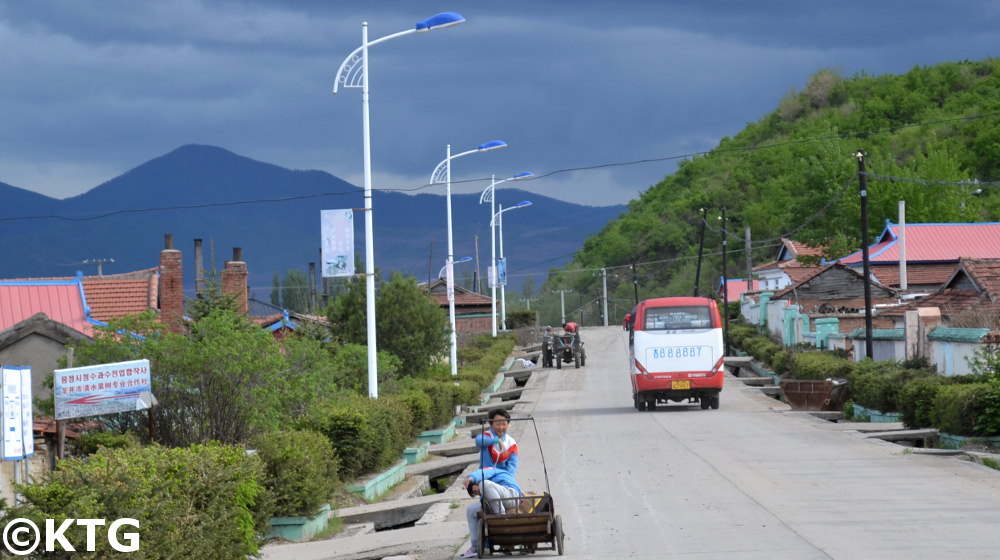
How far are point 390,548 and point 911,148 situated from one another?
11896 cm

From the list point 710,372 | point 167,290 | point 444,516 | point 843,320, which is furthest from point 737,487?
point 843,320

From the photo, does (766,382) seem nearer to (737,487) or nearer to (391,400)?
(391,400)

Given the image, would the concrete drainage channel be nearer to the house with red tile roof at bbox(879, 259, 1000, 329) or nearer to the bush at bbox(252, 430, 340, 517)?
the bush at bbox(252, 430, 340, 517)

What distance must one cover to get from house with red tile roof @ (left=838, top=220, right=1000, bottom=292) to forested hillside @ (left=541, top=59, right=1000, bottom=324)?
424 inches

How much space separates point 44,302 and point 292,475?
27313 mm

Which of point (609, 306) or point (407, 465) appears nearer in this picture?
point (407, 465)

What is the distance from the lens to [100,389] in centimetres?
1642

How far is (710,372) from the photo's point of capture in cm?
3512

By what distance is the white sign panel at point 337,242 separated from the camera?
26391 millimetres

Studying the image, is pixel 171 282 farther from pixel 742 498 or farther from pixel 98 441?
pixel 742 498

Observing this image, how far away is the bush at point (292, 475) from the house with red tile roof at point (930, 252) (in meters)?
59.6

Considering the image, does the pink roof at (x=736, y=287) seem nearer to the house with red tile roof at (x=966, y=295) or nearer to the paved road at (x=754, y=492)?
the house with red tile roof at (x=966, y=295)

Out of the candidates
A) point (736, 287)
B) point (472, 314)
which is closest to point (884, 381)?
point (472, 314)

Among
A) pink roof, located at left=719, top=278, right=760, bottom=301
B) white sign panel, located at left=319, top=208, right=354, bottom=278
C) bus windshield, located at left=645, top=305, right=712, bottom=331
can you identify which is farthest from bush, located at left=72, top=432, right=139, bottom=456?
pink roof, located at left=719, top=278, right=760, bottom=301
